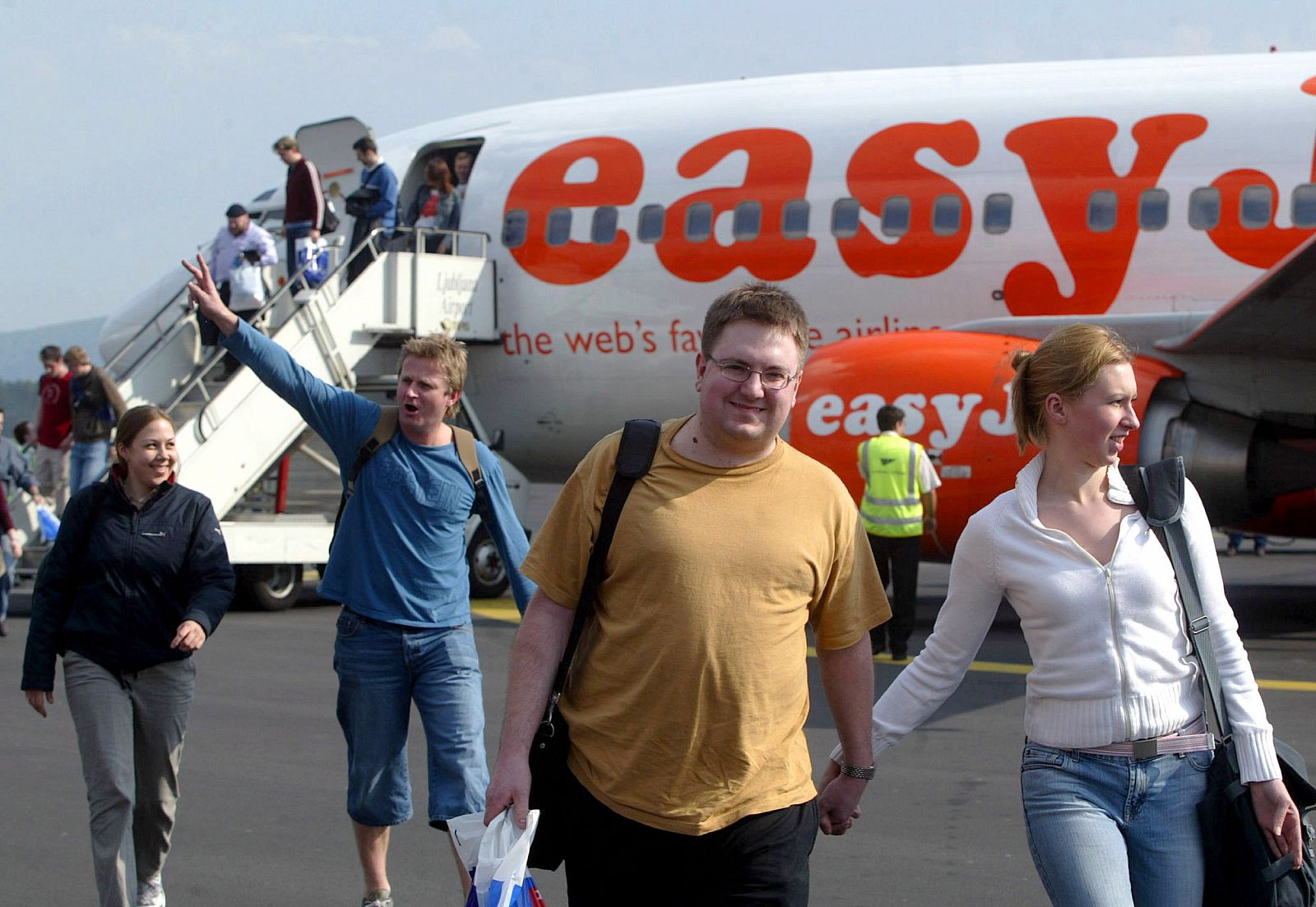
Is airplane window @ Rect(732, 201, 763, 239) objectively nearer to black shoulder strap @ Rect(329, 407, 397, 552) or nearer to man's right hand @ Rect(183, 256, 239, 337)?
black shoulder strap @ Rect(329, 407, 397, 552)

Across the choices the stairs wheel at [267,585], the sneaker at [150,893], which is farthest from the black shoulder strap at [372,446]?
the stairs wheel at [267,585]

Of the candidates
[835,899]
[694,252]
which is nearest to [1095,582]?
[835,899]

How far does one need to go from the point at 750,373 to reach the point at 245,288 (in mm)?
11909

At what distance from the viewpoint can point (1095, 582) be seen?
311cm

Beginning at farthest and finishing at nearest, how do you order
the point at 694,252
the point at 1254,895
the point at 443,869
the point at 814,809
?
the point at 694,252
the point at 443,869
the point at 814,809
the point at 1254,895

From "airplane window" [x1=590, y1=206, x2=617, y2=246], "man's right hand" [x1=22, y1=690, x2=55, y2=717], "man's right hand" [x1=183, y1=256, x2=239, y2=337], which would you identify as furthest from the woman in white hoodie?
"airplane window" [x1=590, y1=206, x2=617, y2=246]

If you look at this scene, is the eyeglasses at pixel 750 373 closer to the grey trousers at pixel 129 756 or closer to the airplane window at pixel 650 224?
the grey trousers at pixel 129 756

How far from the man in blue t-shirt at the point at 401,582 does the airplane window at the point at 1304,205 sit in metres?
9.19

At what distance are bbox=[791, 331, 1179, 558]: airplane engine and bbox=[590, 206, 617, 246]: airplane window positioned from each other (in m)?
3.18

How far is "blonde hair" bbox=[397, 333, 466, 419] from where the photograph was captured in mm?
4828

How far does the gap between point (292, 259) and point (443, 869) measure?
387 inches

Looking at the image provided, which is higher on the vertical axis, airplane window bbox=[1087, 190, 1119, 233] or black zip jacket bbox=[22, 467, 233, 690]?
airplane window bbox=[1087, 190, 1119, 233]

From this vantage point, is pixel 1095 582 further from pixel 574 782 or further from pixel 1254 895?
pixel 574 782

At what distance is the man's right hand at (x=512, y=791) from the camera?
9.70 feet
